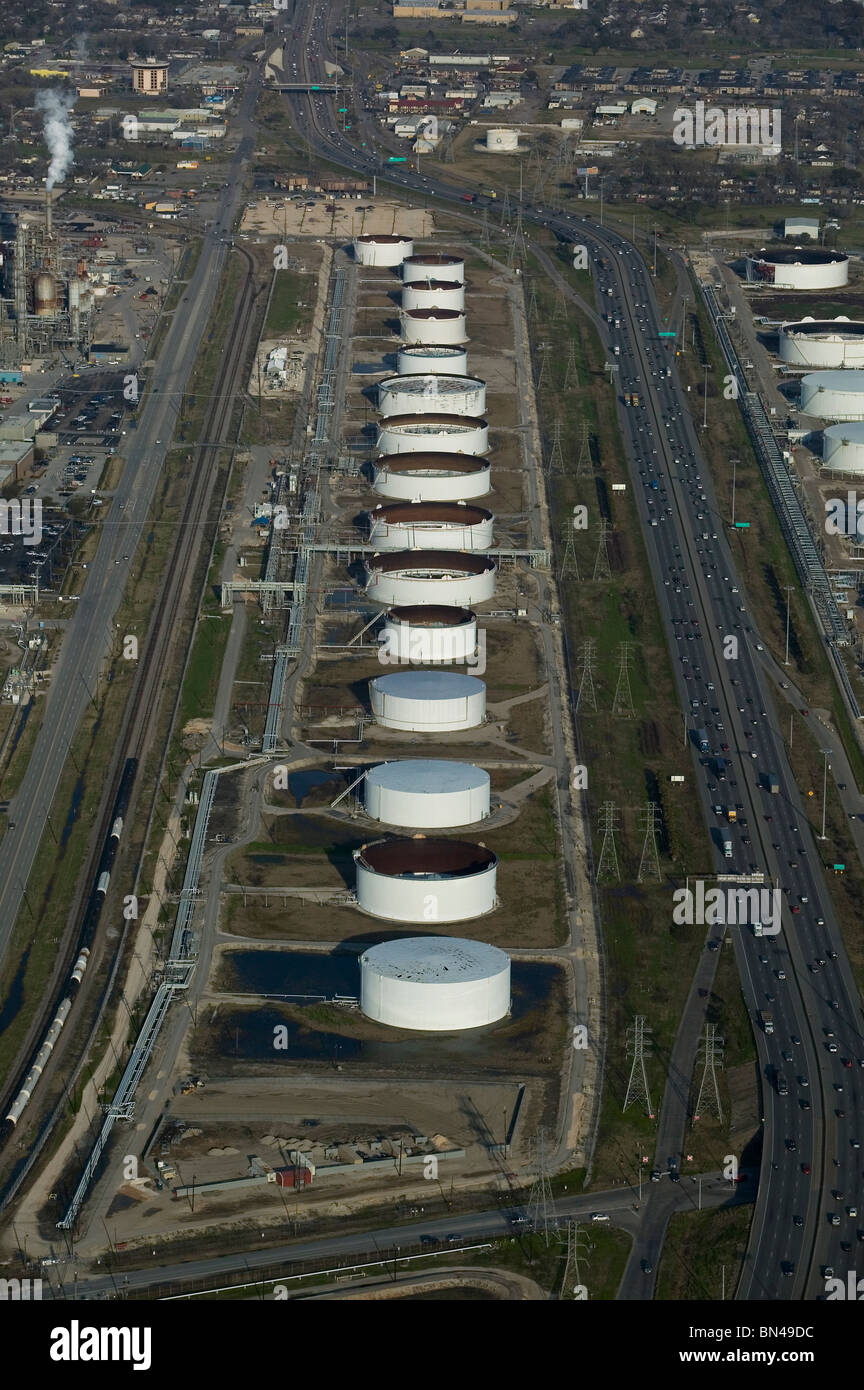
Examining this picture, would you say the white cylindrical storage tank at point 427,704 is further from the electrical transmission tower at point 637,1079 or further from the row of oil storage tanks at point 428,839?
the electrical transmission tower at point 637,1079

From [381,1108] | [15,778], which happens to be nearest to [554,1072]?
[381,1108]

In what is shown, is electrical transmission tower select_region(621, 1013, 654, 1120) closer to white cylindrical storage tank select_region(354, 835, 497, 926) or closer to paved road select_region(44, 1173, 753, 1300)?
paved road select_region(44, 1173, 753, 1300)

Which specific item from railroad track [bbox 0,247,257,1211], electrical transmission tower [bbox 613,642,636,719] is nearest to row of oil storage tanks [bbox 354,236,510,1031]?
electrical transmission tower [bbox 613,642,636,719]

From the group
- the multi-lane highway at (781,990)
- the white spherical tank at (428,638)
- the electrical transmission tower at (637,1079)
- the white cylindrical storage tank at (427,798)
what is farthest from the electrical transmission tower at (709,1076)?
the white spherical tank at (428,638)

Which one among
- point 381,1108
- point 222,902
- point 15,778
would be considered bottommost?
point 381,1108

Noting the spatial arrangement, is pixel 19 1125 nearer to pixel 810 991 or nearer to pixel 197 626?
pixel 810 991
